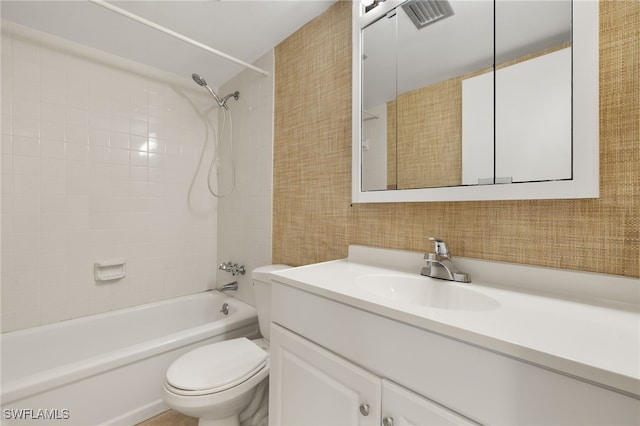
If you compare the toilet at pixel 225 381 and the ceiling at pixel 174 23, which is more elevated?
the ceiling at pixel 174 23

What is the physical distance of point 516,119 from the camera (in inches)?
34.4

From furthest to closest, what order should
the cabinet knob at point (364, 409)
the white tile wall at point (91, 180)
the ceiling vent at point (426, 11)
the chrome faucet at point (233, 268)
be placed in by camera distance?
the chrome faucet at point (233, 268) → the white tile wall at point (91, 180) → the ceiling vent at point (426, 11) → the cabinet knob at point (364, 409)

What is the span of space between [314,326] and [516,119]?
92 centimetres

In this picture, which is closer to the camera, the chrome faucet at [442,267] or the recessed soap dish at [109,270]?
the chrome faucet at [442,267]

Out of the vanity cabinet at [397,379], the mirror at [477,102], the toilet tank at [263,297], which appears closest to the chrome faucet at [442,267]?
the mirror at [477,102]

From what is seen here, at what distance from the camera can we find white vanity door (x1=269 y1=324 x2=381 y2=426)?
0.70m

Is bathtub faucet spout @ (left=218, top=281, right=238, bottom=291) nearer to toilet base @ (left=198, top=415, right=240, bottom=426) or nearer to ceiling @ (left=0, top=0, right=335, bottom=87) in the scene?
toilet base @ (left=198, top=415, right=240, bottom=426)

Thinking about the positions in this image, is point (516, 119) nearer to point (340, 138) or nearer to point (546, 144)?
point (546, 144)

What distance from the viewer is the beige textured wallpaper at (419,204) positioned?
0.71 meters

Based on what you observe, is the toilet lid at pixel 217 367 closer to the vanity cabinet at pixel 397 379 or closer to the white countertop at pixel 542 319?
the vanity cabinet at pixel 397 379

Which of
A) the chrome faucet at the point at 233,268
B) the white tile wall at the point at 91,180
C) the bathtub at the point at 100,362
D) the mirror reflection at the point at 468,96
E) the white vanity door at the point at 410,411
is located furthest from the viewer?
the chrome faucet at the point at 233,268

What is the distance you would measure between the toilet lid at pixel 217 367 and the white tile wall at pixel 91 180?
731 mm

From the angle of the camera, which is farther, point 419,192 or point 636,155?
point 419,192

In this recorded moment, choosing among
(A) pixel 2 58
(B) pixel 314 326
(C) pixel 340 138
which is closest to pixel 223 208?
(C) pixel 340 138
